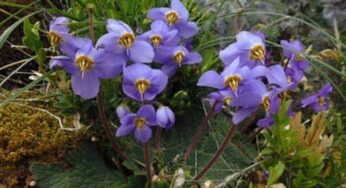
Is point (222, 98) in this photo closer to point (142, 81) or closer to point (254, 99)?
point (254, 99)

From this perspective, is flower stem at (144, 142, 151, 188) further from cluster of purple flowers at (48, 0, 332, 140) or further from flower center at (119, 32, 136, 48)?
flower center at (119, 32, 136, 48)

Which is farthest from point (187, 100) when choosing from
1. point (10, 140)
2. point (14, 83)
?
point (14, 83)

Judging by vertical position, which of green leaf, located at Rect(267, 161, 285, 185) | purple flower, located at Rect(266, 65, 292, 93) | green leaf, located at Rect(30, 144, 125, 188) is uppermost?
purple flower, located at Rect(266, 65, 292, 93)

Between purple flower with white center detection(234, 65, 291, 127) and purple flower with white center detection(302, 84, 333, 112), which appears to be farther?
purple flower with white center detection(302, 84, 333, 112)

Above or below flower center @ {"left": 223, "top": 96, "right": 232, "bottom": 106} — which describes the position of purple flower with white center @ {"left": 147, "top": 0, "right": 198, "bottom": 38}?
above

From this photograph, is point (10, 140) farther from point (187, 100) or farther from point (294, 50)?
point (294, 50)

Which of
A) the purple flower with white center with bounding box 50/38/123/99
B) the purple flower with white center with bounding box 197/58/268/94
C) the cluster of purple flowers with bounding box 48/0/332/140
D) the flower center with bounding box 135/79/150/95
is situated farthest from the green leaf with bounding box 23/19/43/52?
the purple flower with white center with bounding box 197/58/268/94

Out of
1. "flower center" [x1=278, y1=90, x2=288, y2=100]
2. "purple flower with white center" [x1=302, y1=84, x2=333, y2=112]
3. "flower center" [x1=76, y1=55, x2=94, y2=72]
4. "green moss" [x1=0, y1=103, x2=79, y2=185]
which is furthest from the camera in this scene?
"purple flower with white center" [x1=302, y1=84, x2=333, y2=112]

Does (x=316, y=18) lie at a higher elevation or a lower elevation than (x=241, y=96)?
lower
